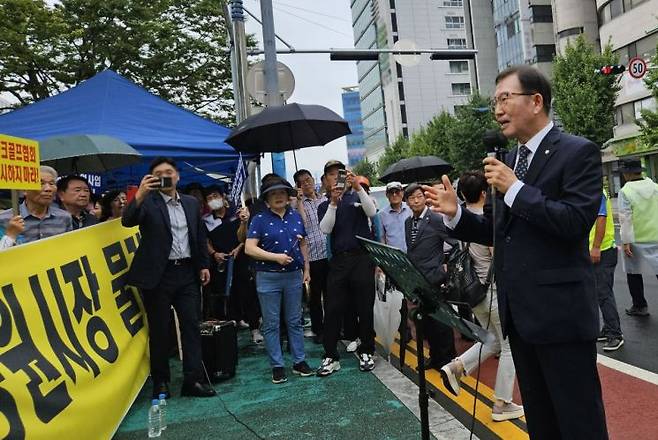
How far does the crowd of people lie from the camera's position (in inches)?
81.9

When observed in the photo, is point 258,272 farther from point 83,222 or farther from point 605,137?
point 605,137

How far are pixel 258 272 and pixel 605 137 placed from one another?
84.9ft

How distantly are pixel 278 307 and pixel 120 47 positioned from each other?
534 inches

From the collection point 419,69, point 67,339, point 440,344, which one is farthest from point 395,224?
point 419,69

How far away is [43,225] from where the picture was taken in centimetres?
418

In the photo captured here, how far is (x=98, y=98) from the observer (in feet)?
23.1

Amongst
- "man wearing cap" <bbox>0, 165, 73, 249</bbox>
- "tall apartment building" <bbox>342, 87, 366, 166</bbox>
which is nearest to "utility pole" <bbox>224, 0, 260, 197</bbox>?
"man wearing cap" <bbox>0, 165, 73, 249</bbox>

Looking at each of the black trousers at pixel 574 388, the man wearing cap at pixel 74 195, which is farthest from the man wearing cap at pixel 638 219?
the man wearing cap at pixel 74 195

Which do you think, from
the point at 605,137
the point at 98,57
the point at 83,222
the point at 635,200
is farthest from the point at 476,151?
the point at 83,222

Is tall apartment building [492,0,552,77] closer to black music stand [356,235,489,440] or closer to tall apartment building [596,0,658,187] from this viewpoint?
tall apartment building [596,0,658,187]

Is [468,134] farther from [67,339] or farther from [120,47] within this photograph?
[67,339]

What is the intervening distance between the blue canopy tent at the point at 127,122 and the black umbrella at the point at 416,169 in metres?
3.44

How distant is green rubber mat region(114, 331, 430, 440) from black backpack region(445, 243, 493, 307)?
2.97ft

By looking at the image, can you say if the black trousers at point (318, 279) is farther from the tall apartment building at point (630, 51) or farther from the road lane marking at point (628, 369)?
the tall apartment building at point (630, 51)
